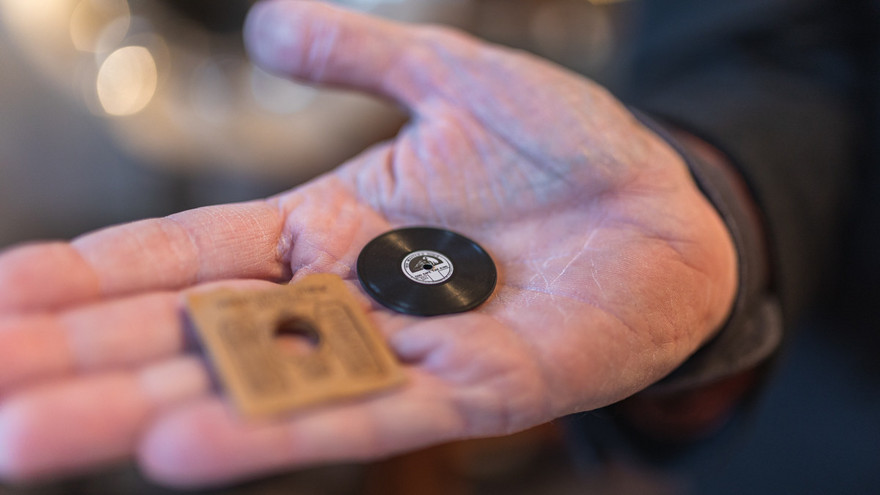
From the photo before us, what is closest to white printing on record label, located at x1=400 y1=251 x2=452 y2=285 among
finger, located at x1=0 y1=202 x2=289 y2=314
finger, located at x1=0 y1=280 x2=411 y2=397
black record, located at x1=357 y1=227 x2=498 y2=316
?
black record, located at x1=357 y1=227 x2=498 y2=316

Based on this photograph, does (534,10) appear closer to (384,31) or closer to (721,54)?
(721,54)

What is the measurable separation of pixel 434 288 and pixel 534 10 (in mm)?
2148

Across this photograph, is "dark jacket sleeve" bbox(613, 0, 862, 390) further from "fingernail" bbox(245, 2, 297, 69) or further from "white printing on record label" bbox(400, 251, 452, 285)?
"fingernail" bbox(245, 2, 297, 69)

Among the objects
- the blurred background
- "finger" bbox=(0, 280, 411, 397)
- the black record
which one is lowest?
the blurred background

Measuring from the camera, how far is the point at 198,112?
2.14m

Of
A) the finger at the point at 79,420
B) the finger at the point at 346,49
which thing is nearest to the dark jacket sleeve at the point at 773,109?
the finger at the point at 346,49

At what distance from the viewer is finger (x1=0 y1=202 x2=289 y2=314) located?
0.69 m

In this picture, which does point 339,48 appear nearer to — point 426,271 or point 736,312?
point 426,271

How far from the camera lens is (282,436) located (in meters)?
0.63

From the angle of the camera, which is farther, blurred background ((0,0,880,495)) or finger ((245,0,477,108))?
blurred background ((0,0,880,495))

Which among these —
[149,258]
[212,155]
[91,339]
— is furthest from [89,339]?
[212,155]

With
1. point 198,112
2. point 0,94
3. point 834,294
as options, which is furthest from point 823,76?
point 0,94

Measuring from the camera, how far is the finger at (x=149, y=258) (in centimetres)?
69

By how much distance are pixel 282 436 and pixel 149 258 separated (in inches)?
11.5
